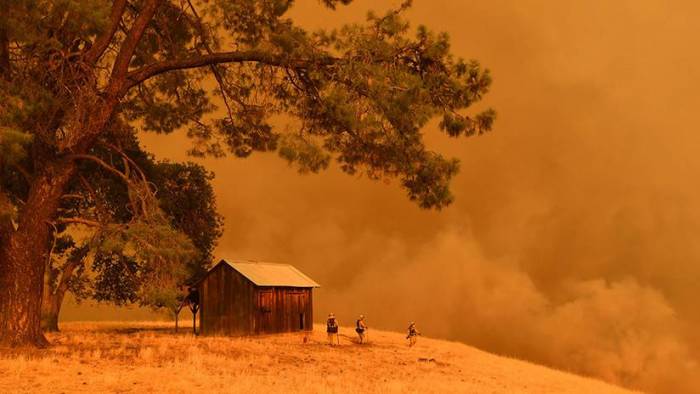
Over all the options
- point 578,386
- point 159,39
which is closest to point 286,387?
point 578,386

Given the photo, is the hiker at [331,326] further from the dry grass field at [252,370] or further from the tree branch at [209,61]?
the tree branch at [209,61]

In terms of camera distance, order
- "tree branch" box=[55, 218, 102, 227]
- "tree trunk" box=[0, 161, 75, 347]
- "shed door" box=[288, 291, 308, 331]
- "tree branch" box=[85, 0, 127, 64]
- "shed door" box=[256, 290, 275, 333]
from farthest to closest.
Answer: "shed door" box=[288, 291, 308, 331]
"shed door" box=[256, 290, 275, 333]
"tree branch" box=[85, 0, 127, 64]
"tree branch" box=[55, 218, 102, 227]
"tree trunk" box=[0, 161, 75, 347]

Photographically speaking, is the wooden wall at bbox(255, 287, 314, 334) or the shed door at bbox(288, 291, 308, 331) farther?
the shed door at bbox(288, 291, 308, 331)

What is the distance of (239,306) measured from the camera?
115ft

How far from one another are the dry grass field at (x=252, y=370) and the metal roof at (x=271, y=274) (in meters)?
4.56

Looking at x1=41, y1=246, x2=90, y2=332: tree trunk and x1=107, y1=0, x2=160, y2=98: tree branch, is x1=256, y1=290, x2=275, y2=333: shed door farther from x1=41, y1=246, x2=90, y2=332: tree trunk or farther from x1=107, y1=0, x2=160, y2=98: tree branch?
x1=107, y1=0, x2=160, y2=98: tree branch

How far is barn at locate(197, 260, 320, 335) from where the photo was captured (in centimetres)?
3494

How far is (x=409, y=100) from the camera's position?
69.5ft

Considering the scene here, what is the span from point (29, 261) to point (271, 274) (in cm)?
1700

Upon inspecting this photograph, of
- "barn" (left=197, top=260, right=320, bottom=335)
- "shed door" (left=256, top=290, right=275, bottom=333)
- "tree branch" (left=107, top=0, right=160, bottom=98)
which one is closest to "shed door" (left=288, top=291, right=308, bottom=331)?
"barn" (left=197, top=260, right=320, bottom=335)

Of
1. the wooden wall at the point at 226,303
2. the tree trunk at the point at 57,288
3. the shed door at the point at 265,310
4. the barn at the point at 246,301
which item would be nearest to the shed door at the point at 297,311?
the barn at the point at 246,301

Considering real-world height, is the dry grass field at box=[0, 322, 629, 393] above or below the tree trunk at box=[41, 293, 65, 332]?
below

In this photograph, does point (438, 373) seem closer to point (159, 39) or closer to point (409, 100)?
point (409, 100)

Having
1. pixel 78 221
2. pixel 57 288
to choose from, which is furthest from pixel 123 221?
pixel 78 221
